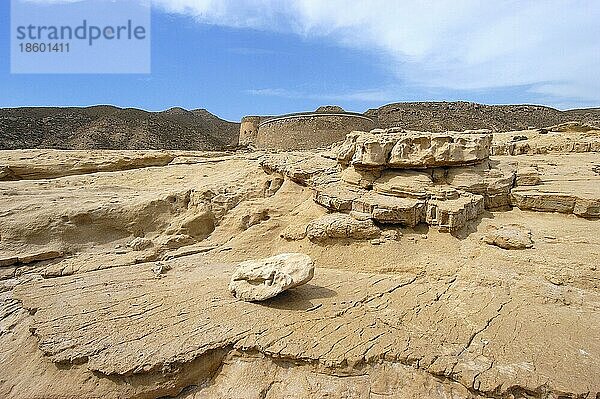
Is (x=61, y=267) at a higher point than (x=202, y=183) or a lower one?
lower

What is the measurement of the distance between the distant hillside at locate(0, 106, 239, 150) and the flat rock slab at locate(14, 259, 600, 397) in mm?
18303

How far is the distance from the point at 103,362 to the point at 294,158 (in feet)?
17.7

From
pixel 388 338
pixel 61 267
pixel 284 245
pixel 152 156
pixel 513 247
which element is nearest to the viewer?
pixel 388 338

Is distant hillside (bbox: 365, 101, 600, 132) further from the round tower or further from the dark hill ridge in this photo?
the round tower

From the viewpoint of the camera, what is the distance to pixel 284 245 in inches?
205

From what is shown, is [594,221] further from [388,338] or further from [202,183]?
[202,183]

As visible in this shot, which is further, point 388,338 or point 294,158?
point 294,158

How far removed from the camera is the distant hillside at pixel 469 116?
20734mm

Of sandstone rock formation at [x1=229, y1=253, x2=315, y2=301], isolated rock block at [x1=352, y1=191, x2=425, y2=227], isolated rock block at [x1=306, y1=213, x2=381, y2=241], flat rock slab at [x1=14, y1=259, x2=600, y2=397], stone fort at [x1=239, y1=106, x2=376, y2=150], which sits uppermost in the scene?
stone fort at [x1=239, y1=106, x2=376, y2=150]

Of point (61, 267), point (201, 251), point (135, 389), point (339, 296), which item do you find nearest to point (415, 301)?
point (339, 296)

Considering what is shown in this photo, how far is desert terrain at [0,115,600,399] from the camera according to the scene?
9.30ft

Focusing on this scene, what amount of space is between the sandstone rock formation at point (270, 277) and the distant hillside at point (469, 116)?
17.7m

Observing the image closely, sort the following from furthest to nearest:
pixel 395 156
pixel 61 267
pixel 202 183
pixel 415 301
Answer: pixel 202 183
pixel 395 156
pixel 61 267
pixel 415 301

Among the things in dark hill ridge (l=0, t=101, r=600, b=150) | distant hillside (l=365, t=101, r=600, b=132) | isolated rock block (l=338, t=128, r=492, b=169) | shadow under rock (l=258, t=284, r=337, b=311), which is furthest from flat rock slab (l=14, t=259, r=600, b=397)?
distant hillside (l=365, t=101, r=600, b=132)
